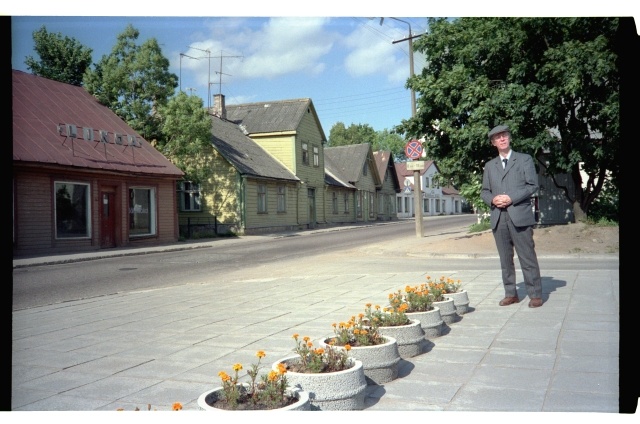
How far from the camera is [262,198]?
24984mm

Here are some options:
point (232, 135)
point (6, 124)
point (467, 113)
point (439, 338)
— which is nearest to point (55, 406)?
point (6, 124)

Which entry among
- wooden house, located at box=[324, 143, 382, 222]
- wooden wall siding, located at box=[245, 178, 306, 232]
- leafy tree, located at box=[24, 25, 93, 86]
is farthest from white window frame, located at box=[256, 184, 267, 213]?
leafy tree, located at box=[24, 25, 93, 86]

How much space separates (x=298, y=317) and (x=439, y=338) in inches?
64.7

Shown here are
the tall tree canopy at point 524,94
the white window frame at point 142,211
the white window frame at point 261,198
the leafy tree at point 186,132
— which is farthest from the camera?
the white window frame at point 261,198

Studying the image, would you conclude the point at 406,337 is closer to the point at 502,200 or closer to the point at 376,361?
the point at 376,361

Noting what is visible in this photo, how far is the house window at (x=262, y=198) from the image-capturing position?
81.5 feet

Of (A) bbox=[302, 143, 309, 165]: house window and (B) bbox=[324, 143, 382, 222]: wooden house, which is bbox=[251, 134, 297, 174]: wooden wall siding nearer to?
(A) bbox=[302, 143, 309, 165]: house window

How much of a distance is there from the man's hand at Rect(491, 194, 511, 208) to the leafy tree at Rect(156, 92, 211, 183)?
49.2 feet

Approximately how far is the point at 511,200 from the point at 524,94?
420 centimetres

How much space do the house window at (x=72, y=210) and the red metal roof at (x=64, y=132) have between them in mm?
814

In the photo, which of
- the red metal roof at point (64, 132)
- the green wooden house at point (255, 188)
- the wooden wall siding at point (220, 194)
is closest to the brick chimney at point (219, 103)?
the red metal roof at point (64, 132)

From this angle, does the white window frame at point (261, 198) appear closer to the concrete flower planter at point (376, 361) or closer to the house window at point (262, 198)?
the house window at point (262, 198)

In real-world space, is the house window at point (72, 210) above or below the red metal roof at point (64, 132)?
below

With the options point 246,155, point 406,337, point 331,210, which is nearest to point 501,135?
point 406,337
